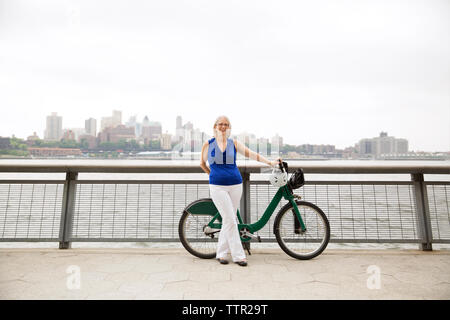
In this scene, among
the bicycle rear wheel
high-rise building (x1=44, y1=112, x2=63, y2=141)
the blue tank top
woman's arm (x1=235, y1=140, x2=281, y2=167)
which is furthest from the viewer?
high-rise building (x1=44, y1=112, x2=63, y2=141)

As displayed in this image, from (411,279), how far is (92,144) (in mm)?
→ 53023

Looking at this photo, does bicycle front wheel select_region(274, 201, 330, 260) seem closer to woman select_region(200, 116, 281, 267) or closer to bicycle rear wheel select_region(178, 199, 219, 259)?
woman select_region(200, 116, 281, 267)

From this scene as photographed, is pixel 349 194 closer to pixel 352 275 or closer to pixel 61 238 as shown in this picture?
pixel 352 275

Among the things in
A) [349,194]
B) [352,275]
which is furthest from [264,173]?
[352,275]

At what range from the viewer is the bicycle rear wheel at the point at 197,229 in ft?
9.90

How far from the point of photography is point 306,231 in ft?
9.95

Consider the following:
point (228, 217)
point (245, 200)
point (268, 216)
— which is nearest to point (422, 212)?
point (268, 216)

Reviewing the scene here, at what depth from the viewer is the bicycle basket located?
9.77 feet

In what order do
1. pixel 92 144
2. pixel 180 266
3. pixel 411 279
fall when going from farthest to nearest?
1. pixel 92 144
2. pixel 180 266
3. pixel 411 279

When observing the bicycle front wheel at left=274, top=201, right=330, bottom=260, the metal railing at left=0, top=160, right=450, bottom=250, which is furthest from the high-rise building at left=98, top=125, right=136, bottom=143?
the bicycle front wheel at left=274, top=201, right=330, bottom=260

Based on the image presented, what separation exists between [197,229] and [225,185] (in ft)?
2.37

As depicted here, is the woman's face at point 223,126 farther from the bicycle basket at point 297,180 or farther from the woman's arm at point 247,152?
the bicycle basket at point 297,180

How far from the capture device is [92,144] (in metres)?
48.1

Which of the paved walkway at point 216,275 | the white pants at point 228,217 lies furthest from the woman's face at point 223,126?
the paved walkway at point 216,275
